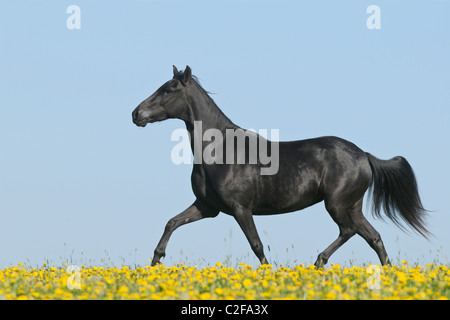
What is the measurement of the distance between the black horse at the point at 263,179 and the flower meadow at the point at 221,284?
1.09m

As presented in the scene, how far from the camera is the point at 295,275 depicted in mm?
7820

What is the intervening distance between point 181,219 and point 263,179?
1.47 metres

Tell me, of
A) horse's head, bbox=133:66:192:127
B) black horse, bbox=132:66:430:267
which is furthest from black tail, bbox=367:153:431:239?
horse's head, bbox=133:66:192:127

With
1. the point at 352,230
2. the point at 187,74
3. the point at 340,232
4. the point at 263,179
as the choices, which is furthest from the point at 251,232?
the point at 187,74

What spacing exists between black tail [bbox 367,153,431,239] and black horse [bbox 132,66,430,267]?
0.45 meters

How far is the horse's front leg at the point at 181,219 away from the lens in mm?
9953

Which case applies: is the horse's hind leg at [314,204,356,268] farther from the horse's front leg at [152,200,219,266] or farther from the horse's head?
the horse's head

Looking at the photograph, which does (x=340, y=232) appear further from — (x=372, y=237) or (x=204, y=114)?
(x=204, y=114)

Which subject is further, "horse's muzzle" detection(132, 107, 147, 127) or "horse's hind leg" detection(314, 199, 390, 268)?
"horse's hind leg" detection(314, 199, 390, 268)

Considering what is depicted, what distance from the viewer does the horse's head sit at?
9961 mm

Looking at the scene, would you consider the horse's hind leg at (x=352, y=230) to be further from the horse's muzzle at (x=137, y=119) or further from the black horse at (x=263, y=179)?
the horse's muzzle at (x=137, y=119)
